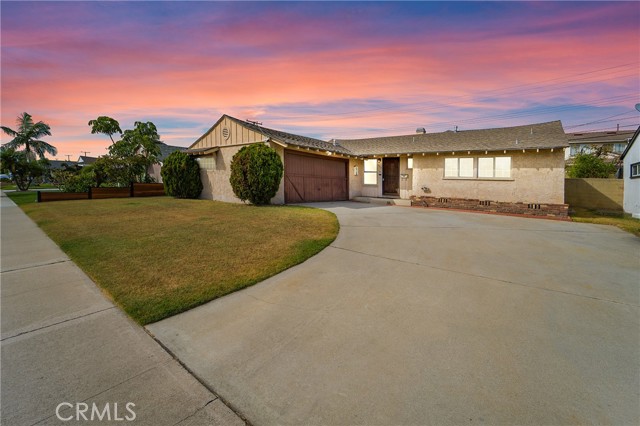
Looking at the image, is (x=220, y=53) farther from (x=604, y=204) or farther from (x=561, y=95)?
(x=561, y=95)

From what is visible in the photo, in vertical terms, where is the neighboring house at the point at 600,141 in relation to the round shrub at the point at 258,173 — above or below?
above

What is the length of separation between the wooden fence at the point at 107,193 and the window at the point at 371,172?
1496 cm

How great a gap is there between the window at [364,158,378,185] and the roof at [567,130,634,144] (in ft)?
101

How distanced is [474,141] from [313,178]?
28.7ft

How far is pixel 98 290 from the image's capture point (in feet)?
12.4

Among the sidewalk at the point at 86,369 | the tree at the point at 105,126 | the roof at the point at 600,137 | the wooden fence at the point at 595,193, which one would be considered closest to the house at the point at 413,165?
the wooden fence at the point at 595,193

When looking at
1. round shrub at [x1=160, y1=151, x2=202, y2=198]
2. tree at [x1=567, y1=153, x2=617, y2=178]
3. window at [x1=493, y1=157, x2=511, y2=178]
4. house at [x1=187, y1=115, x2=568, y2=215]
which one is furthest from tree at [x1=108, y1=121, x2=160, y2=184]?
tree at [x1=567, y1=153, x2=617, y2=178]

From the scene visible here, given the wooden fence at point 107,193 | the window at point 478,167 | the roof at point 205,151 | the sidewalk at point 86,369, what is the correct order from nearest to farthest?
1. the sidewalk at point 86,369
2. the window at point 478,167
3. the roof at point 205,151
4. the wooden fence at point 107,193

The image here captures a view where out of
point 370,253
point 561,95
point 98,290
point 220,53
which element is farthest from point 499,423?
point 561,95

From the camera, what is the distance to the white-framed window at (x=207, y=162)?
15.7 meters

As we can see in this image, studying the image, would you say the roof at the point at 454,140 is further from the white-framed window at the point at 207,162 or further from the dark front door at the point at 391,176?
the white-framed window at the point at 207,162

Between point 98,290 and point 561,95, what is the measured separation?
1092 inches

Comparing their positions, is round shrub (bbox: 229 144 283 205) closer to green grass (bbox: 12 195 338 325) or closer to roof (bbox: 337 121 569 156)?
green grass (bbox: 12 195 338 325)

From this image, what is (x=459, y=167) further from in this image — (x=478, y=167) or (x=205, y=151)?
(x=205, y=151)
